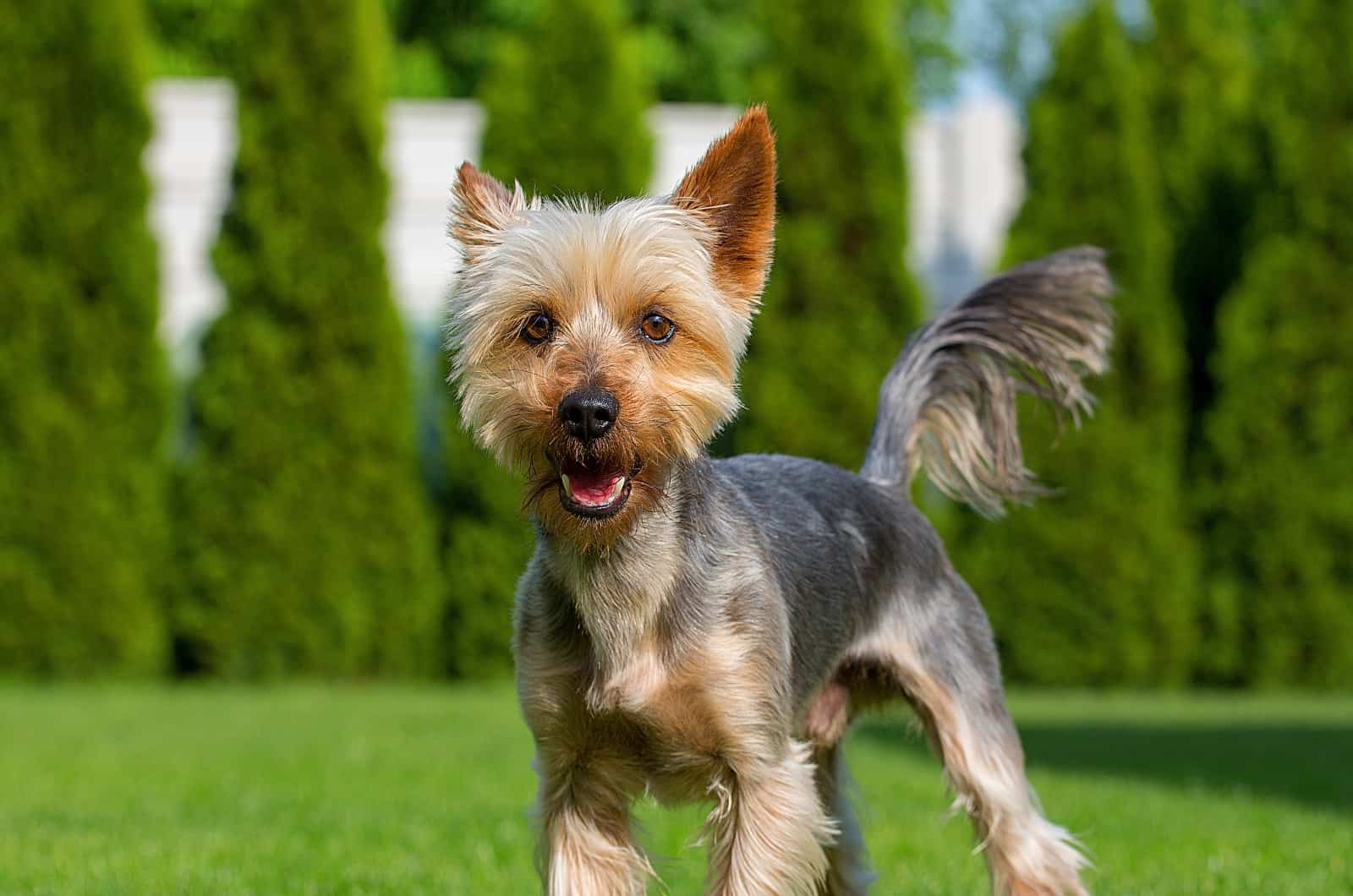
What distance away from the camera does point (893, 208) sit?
1602 cm

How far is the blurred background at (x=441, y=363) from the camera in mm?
15820

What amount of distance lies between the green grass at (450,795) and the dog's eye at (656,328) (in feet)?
5.11

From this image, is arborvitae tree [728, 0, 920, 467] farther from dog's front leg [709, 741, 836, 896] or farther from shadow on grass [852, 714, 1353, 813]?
dog's front leg [709, 741, 836, 896]

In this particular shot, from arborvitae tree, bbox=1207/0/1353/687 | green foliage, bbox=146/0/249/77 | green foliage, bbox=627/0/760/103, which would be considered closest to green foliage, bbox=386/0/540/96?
green foliage, bbox=627/0/760/103

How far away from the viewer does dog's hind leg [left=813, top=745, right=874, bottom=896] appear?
5.70 m

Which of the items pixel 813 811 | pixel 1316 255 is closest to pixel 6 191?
pixel 1316 255

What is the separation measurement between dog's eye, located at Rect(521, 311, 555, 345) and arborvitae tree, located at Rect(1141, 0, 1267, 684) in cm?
1314

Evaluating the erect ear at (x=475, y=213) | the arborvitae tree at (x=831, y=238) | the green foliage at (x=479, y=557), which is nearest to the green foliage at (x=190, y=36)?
the green foliage at (x=479, y=557)

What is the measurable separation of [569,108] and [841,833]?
456 inches

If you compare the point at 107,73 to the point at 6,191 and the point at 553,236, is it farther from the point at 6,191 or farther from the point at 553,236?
the point at 553,236

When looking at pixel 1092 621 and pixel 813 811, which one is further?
pixel 1092 621

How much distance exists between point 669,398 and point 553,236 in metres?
0.56

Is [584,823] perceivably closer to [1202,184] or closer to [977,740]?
[977,740]

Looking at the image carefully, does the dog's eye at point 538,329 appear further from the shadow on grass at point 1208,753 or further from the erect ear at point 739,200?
the shadow on grass at point 1208,753
